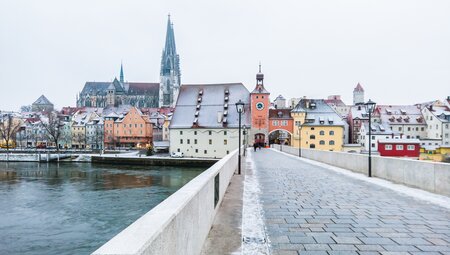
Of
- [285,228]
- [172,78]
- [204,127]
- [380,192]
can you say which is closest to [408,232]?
[285,228]

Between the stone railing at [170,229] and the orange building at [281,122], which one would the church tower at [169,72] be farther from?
the stone railing at [170,229]

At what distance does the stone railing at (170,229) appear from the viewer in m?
2.13

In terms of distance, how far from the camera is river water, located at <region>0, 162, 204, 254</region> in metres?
16.0

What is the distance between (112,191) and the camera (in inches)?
1204

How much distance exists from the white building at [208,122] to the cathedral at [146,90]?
7064 centimetres

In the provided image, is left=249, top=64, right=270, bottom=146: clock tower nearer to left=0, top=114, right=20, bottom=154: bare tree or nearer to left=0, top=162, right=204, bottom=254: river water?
left=0, top=162, right=204, bottom=254: river water

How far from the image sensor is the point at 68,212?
22.1 m

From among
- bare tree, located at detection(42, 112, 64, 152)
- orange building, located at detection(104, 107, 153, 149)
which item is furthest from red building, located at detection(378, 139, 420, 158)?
bare tree, located at detection(42, 112, 64, 152)

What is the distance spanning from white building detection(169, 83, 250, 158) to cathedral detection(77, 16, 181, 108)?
70.6 metres

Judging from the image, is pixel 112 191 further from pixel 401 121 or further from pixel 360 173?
pixel 401 121

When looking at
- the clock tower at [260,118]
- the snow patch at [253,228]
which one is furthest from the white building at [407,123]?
the snow patch at [253,228]

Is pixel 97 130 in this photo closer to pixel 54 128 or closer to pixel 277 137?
pixel 54 128

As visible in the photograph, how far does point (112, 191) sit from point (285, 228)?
1073 inches

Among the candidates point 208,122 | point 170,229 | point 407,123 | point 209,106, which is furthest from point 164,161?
point 407,123
